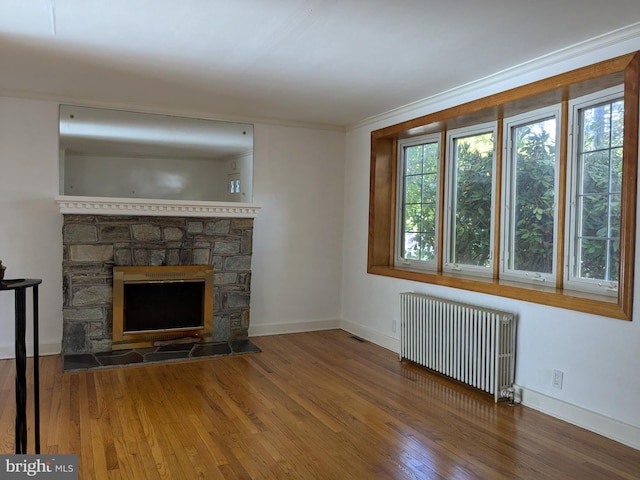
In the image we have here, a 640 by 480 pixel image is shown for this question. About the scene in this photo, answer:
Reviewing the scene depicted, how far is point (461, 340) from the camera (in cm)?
388

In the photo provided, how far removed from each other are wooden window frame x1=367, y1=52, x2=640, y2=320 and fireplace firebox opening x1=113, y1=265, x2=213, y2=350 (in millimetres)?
1791

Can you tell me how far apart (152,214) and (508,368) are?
3364 millimetres

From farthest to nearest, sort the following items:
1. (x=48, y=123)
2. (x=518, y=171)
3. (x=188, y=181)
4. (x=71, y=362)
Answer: (x=188, y=181) → (x=48, y=123) → (x=71, y=362) → (x=518, y=171)

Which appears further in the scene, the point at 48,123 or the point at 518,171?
the point at 48,123

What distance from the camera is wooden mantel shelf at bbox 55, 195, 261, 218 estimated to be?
4410mm

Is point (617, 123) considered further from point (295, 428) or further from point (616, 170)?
point (295, 428)

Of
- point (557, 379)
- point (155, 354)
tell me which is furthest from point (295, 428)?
point (155, 354)

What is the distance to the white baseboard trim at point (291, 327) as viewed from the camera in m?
5.41

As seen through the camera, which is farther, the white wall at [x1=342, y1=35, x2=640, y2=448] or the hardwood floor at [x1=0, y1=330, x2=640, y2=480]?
the white wall at [x1=342, y1=35, x2=640, y2=448]

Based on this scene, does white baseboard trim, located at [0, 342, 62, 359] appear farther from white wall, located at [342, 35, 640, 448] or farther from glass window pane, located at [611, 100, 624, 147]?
glass window pane, located at [611, 100, 624, 147]

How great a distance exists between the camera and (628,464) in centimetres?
262

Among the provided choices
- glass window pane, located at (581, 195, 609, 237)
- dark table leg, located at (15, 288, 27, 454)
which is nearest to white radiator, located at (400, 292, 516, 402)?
glass window pane, located at (581, 195, 609, 237)

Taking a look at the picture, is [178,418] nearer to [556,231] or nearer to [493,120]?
[556,231]

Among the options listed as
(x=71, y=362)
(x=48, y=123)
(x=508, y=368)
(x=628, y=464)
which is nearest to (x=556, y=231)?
(x=508, y=368)
